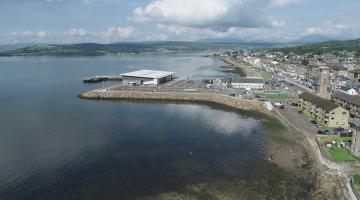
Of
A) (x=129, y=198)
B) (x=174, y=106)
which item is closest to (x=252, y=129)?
(x=174, y=106)

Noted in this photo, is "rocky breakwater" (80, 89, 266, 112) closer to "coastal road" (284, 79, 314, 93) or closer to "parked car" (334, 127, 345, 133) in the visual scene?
"coastal road" (284, 79, 314, 93)

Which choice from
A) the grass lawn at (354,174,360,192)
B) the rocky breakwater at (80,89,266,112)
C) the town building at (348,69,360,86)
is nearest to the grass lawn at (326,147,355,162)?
the grass lawn at (354,174,360,192)

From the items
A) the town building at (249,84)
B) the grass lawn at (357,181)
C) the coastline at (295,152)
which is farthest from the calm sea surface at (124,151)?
the town building at (249,84)

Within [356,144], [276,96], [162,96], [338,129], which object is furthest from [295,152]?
[162,96]

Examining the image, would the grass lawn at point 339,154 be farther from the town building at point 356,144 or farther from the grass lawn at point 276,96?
the grass lawn at point 276,96

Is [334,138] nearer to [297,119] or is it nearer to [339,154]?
[339,154]
